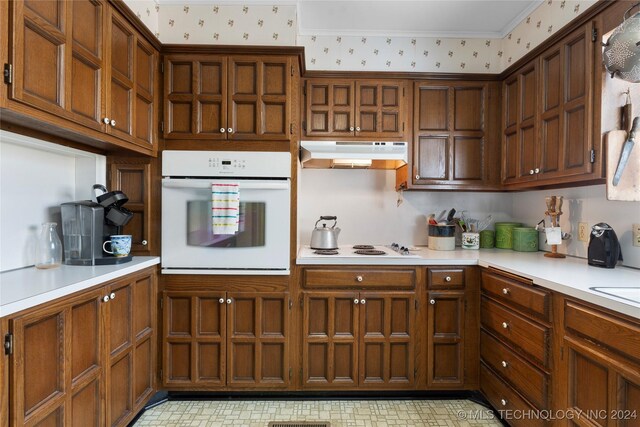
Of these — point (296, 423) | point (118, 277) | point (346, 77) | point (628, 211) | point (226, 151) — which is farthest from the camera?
point (346, 77)

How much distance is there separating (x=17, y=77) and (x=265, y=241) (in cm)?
134

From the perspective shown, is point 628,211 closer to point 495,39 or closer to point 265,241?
point 495,39

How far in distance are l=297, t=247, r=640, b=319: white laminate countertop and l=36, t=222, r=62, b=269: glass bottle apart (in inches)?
50.2

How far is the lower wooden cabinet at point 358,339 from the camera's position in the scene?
2.12 meters

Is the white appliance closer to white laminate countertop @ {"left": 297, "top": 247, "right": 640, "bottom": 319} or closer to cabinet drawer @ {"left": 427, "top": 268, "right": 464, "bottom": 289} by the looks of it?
white laminate countertop @ {"left": 297, "top": 247, "right": 640, "bottom": 319}

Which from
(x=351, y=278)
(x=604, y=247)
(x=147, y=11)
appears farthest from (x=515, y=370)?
(x=147, y=11)

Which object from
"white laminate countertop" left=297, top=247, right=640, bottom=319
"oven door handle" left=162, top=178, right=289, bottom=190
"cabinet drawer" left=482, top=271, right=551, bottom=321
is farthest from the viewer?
"oven door handle" left=162, top=178, right=289, bottom=190

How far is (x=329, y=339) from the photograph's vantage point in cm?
212

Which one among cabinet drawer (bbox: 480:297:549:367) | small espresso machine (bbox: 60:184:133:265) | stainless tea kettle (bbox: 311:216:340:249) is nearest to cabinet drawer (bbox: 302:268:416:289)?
stainless tea kettle (bbox: 311:216:340:249)

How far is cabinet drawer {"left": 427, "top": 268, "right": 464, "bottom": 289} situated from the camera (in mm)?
2129

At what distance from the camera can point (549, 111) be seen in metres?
1.96

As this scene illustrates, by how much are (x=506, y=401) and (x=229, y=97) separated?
2.36m

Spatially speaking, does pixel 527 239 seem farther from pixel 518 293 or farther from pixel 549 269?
pixel 518 293

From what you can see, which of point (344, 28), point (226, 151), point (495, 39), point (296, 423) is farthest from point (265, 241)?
point (495, 39)
